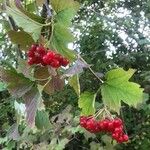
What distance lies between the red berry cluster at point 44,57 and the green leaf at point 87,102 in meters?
0.15

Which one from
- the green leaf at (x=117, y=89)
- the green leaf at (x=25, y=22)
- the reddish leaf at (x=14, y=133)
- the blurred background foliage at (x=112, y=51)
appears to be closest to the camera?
the green leaf at (x=25, y=22)

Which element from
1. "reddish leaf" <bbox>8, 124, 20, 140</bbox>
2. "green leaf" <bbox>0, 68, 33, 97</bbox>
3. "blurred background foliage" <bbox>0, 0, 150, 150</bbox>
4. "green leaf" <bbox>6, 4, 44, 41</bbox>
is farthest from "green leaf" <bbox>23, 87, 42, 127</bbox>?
"blurred background foliage" <bbox>0, 0, 150, 150</bbox>

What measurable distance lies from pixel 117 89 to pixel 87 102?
Answer: 12cm

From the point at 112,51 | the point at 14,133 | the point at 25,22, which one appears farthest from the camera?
the point at 112,51

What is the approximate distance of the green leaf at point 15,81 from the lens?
0.94 meters

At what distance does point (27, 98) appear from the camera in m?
0.92

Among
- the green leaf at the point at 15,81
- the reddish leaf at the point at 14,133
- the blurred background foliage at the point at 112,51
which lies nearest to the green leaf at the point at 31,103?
the green leaf at the point at 15,81

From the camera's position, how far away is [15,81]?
0.95 m

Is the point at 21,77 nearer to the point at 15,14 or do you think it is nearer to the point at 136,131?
the point at 15,14

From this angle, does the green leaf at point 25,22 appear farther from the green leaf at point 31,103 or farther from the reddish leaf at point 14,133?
the reddish leaf at point 14,133

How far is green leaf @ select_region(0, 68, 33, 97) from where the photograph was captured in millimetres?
943

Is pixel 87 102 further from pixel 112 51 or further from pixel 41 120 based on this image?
pixel 112 51

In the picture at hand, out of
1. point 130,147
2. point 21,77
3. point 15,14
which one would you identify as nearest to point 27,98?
point 21,77

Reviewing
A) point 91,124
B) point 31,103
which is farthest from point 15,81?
point 91,124
